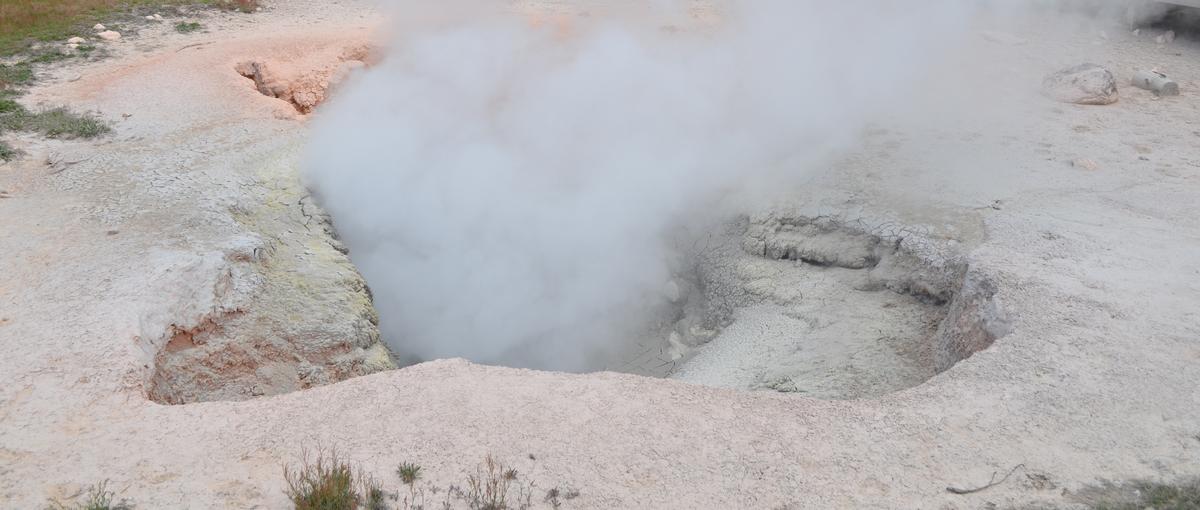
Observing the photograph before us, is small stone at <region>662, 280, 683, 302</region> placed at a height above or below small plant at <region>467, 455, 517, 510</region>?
below

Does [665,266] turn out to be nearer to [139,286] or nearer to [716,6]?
[139,286]

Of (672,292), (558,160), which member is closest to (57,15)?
(558,160)

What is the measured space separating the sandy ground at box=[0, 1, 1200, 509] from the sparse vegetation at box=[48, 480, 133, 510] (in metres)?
0.05

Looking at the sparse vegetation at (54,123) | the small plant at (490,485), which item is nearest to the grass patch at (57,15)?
the sparse vegetation at (54,123)

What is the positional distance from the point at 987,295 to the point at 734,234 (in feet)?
6.25

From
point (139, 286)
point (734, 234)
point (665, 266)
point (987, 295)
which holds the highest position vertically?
point (987, 295)

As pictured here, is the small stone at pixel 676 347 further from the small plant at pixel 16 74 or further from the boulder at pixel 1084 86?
the small plant at pixel 16 74

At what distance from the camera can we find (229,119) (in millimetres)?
6281

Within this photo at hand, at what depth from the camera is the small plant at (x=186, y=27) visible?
8430 mm

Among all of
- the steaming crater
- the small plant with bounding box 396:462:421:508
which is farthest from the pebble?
the small plant with bounding box 396:462:421:508

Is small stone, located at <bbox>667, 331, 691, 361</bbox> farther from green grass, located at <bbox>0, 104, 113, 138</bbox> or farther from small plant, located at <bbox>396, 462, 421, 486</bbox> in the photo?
green grass, located at <bbox>0, 104, 113, 138</bbox>

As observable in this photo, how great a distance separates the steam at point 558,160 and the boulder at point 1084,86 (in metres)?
1.26

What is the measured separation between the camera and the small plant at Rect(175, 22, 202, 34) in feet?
27.7

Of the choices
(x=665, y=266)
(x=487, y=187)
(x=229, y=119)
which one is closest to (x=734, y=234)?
(x=665, y=266)
